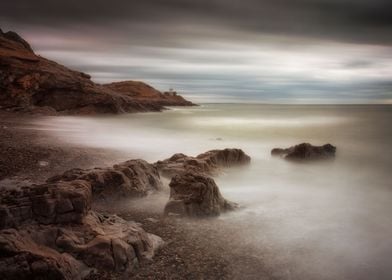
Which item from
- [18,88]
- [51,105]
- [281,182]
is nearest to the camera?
[281,182]

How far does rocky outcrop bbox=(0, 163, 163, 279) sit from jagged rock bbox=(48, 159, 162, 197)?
2505mm

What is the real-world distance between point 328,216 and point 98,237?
579cm

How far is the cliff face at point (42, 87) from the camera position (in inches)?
1668

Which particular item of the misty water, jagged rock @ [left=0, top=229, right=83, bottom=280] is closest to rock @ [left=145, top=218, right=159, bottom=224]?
the misty water

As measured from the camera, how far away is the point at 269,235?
738 cm

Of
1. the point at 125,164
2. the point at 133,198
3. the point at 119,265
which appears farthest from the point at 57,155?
the point at 119,265

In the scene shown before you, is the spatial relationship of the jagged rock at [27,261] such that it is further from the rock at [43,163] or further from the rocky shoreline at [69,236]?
the rock at [43,163]

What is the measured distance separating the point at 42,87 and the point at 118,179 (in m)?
43.0

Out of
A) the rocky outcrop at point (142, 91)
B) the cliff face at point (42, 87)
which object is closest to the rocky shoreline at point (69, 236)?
the cliff face at point (42, 87)

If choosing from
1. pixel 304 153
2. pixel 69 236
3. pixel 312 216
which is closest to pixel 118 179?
pixel 69 236

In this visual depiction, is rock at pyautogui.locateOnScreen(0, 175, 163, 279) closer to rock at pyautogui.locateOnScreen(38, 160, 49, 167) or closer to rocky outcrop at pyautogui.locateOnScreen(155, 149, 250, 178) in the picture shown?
rocky outcrop at pyautogui.locateOnScreen(155, 149, 250, 178)

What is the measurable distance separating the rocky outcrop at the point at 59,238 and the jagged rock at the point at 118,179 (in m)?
2.50

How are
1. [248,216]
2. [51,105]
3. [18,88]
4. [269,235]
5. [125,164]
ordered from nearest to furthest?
[269,235], [248,216], [125,164], [18,88], [51,105]

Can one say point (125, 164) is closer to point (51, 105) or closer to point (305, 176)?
point (305, 176)
